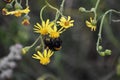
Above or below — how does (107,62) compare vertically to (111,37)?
below

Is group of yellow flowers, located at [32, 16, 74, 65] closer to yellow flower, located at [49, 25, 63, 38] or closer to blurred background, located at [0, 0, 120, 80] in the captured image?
yellow flower, located at [49, 25, 63, 38]

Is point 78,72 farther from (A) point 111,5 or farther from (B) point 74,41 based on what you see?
(A) point 111,5

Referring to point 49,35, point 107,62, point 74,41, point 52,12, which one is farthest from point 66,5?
point 49,35

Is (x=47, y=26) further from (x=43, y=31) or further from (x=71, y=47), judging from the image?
(x=71, y=47)

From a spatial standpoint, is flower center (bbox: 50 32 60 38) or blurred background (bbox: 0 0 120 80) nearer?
flower center (bbox: 50 32 60 38)

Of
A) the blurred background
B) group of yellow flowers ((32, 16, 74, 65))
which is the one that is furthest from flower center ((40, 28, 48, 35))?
the blurred background

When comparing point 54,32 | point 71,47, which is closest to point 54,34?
point 54,32

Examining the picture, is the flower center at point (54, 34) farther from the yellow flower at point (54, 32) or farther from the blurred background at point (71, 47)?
the blurred background at point (71, 47)

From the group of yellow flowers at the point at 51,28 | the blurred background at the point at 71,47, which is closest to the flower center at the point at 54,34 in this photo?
the group of yellow flowers at the point at 51,28
